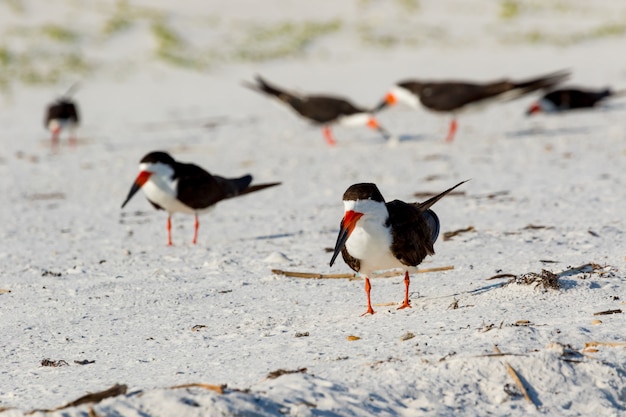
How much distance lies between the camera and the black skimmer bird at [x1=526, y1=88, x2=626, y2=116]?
15.6 metres

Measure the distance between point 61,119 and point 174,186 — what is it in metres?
6.66

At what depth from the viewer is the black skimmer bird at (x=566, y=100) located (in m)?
15.6

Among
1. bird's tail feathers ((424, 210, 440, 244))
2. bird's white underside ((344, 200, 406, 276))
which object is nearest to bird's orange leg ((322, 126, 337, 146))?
bird's tail feathers ((424, 210, 440, 244))

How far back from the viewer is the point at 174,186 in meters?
8.25

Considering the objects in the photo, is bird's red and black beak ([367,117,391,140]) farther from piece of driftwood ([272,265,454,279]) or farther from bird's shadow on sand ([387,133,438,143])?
piece of driftwood ([272,265,454,279])

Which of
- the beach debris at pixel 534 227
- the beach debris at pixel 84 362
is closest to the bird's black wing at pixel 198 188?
the beach debris at pixel 534 227

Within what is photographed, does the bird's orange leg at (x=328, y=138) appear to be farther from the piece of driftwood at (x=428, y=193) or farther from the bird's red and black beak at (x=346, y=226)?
the bird's red and black beak at (x=346, y=226)

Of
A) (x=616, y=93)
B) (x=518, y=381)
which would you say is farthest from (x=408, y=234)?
(x=616, y=93)

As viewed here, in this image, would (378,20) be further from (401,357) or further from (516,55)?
(401,357)

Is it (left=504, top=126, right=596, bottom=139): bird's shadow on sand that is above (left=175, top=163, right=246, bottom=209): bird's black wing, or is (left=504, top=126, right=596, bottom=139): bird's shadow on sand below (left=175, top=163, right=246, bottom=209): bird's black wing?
above

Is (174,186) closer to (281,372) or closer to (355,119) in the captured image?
(281,372)

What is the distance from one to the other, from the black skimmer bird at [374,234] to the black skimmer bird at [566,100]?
34.3 feet

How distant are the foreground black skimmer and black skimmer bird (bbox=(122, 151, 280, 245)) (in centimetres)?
619

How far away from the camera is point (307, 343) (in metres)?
5.13
